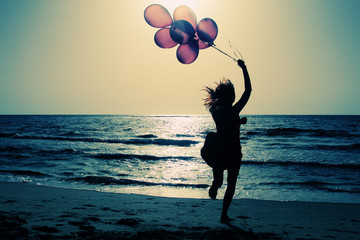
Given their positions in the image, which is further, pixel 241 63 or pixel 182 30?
pixel 182 30

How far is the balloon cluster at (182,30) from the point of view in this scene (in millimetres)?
4242

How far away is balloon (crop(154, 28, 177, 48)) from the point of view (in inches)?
184

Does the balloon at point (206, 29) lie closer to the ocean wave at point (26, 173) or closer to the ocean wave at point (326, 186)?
the ocean wave at point (326, 186)

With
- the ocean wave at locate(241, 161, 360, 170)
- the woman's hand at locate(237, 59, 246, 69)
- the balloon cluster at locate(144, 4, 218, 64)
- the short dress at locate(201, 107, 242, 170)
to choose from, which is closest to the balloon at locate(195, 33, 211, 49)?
the balloon cluster at locate(144, 4, 218, 64)

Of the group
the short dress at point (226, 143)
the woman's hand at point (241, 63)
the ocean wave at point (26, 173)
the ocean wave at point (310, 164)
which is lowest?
the ocean wave at point (26, 173)

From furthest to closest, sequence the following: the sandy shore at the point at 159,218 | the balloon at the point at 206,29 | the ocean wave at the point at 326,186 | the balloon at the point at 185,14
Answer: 1. the ocean wave at the point at 326,186
2. the balloon at the point at 185,14
3. the balloon at the point at 206,29
4. the sandy shore at the point at 159,218

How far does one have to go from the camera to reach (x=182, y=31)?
13.8 feet

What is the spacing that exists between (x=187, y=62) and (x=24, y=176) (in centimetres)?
647

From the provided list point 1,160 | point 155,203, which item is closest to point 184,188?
point 155,203

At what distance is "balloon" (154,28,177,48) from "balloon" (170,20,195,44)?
13.4 inches

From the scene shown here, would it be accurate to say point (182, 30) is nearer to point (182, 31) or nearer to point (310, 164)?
point (182, 31)

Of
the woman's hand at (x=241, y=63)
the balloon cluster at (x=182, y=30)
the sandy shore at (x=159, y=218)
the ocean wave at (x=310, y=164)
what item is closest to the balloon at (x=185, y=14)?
the balloon cluster at (x=182, y=30)

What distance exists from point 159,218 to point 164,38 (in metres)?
2.98

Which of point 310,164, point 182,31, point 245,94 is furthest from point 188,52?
point 310,164
